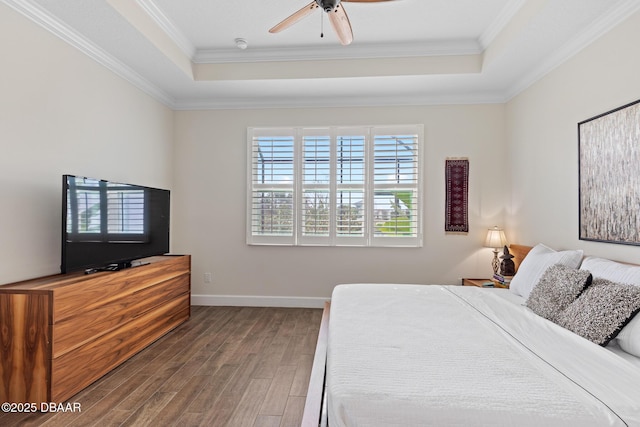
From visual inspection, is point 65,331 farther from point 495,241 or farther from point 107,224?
point 495,241

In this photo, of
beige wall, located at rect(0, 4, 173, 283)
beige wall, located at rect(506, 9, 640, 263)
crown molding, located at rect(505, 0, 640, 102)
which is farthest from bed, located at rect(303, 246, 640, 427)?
beige wall, located at rect(0, 4, 173, 283)

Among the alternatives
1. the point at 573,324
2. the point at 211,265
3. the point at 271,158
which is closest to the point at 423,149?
the point at 271,158

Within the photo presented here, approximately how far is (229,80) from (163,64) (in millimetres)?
685

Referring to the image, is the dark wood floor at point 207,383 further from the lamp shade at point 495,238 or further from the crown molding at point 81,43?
the crown molding at point 81,43

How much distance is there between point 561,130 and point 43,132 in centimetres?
433

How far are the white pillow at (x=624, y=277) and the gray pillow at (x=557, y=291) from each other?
15 cm

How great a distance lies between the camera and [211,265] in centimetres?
454

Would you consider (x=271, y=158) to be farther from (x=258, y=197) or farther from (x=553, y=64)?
(x=553, y=64)

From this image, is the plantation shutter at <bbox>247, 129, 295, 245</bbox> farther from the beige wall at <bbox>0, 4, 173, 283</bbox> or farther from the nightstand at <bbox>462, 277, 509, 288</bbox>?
the nightstand at <bbox>462, 277, 509, 288</bbox>

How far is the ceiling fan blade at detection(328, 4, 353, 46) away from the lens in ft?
7.20

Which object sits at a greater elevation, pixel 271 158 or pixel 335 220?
pixel 271 158

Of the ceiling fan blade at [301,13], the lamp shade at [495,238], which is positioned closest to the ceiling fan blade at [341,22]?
the ceiling fan blade at [301,13]

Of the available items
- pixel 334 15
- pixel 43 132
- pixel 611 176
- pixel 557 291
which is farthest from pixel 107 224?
pixel 611 176

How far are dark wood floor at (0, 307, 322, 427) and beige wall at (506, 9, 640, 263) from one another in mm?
2511
